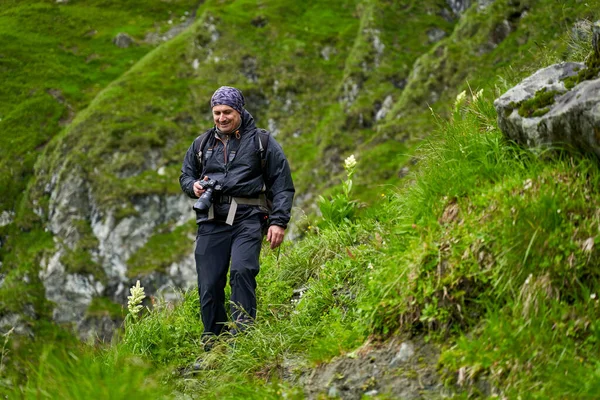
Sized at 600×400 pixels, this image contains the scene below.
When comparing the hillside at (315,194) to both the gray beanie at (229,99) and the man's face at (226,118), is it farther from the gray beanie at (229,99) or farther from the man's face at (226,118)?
the gray beanie at (229,99)

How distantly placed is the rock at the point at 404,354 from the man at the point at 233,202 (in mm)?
2692

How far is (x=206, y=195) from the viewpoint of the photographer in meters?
7.46

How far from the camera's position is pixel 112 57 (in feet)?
307

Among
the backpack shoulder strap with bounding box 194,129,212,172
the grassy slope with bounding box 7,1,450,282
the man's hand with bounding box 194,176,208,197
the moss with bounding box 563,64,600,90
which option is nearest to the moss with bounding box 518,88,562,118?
the moss with bounding box 563,64,600,90

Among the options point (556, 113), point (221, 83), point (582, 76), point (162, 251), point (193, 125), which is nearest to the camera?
point (556, 113)

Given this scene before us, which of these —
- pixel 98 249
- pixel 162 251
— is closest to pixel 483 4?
pixel 162 251

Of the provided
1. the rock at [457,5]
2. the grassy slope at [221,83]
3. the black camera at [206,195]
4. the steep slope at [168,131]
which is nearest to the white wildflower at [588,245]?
the black camera at [206,195]

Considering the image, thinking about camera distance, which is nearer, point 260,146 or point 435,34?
point 260,146

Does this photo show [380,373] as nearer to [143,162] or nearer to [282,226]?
[282,226]

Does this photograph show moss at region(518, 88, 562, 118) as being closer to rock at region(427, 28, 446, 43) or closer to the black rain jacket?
the black rain jacket

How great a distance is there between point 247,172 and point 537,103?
3.66 m

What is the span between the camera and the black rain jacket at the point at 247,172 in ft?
25.0

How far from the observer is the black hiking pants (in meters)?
7.29

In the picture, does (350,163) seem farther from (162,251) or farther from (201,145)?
(162,251)
